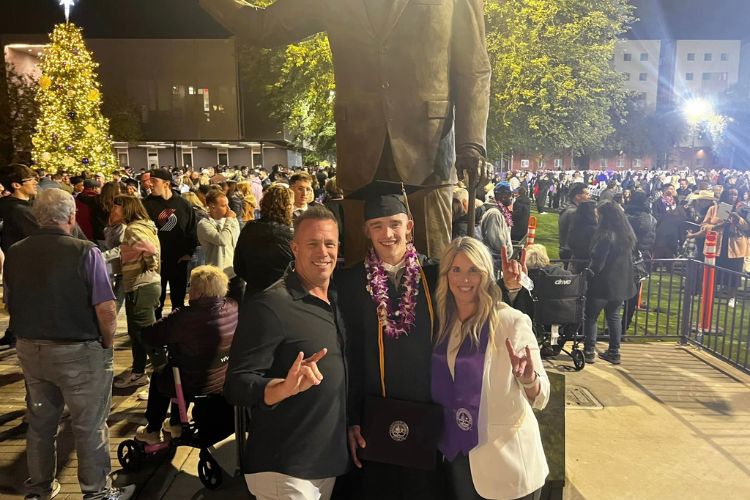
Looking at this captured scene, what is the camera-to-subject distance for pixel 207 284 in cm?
442

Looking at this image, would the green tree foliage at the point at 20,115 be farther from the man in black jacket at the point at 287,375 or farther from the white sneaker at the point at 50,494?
the man in black jacket at the point at 287,375

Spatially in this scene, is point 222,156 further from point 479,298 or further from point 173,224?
point 479,298

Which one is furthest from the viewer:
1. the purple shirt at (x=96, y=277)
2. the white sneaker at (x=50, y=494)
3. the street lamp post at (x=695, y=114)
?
the street lamp post at (x=695, y=114)

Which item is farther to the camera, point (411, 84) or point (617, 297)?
point (617, 297)

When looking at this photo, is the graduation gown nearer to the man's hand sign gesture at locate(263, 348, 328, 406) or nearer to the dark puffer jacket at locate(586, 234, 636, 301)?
the man's hand sign gesture at locate(263, 348, 328, 406)

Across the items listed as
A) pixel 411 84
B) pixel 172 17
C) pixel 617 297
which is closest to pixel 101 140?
pixel 172 17

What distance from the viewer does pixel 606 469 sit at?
190 inches

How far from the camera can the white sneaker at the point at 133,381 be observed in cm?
650

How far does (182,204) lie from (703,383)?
6.55m

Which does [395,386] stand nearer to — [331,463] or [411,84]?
[331,463]

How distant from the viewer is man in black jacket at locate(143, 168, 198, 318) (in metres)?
7.98

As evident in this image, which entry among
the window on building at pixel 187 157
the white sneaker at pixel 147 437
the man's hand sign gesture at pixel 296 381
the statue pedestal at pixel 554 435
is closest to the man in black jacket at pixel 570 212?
the statue pedestal at pixel 554 435

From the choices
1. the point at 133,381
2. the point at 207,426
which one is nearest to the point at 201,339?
the point at 207,426

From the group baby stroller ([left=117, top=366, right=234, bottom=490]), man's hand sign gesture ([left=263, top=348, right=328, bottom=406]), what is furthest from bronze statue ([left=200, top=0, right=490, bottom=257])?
baby stroller ([left=117, top=366, right=234, bottom=490])
